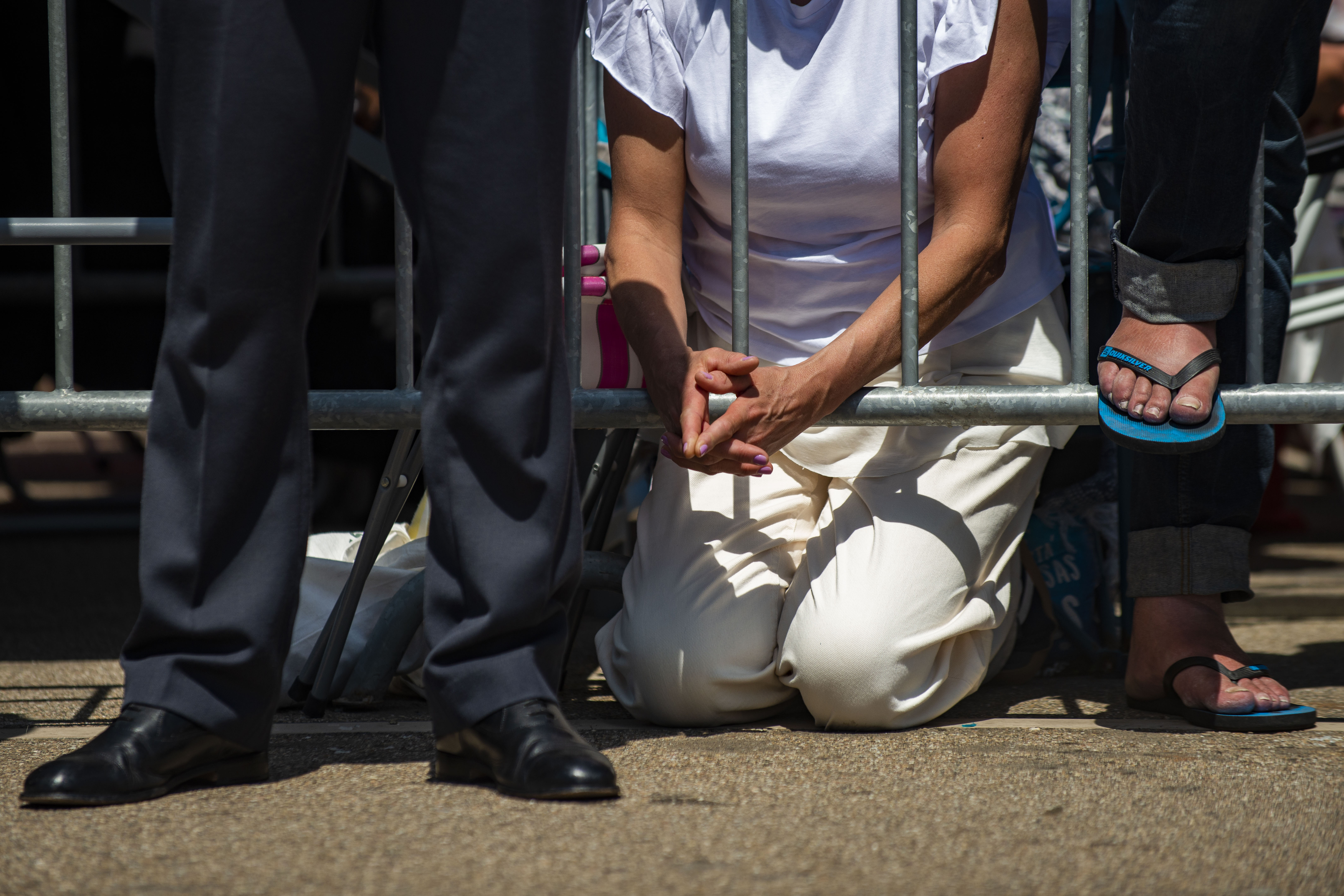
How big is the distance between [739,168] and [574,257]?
0.24 meters

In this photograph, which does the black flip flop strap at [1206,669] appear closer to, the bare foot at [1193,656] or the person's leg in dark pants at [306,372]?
the bare foot at [1193,656]

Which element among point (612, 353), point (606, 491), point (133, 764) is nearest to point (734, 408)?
point (612, 353)

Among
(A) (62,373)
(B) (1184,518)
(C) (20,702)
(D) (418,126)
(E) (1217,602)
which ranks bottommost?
(C) (20,702)

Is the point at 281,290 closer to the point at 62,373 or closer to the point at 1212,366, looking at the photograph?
the point at 62,373

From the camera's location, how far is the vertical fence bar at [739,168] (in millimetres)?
1720

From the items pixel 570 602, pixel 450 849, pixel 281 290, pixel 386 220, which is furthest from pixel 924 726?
pixel 386 220

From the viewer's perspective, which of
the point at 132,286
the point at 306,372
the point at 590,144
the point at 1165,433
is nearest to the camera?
the point at 306,372

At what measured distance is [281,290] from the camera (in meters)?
1.44

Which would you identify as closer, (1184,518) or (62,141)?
(62,141)

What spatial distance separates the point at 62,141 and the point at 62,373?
0.94 feet

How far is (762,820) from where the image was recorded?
1.38 meters

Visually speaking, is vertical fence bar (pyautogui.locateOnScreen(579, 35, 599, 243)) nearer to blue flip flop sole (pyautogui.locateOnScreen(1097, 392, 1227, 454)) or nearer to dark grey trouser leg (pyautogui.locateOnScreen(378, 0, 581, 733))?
dark grey trouser leg (pyautogui.locateOnScreen(378, 0, 581, 733))

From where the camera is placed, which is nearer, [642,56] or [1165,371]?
[1165,371]

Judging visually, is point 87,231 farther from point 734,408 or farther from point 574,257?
point 734,408
